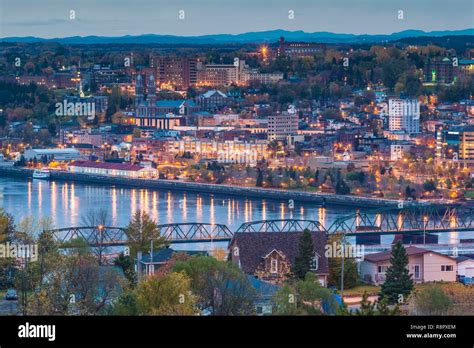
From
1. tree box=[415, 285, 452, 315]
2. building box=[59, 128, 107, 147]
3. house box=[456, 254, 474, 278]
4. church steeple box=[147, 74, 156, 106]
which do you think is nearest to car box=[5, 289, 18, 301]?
tree box=[415, 285, 452, 315]

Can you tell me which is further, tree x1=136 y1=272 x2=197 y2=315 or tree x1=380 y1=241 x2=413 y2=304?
tree x1=380 y1=241 x2=413 y2=304

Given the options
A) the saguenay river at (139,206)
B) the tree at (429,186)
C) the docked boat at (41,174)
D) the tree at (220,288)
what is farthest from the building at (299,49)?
the tree at (220,288)

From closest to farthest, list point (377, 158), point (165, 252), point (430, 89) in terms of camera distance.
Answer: point (165, 252), point (377, 158), point (430, 89)

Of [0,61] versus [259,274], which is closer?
[259,274]

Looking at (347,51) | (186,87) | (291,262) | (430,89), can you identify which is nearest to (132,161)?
(430,89)

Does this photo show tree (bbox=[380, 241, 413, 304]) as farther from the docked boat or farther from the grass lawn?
the docked boat

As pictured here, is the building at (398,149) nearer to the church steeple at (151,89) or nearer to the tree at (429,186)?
the tree at (429,186)
